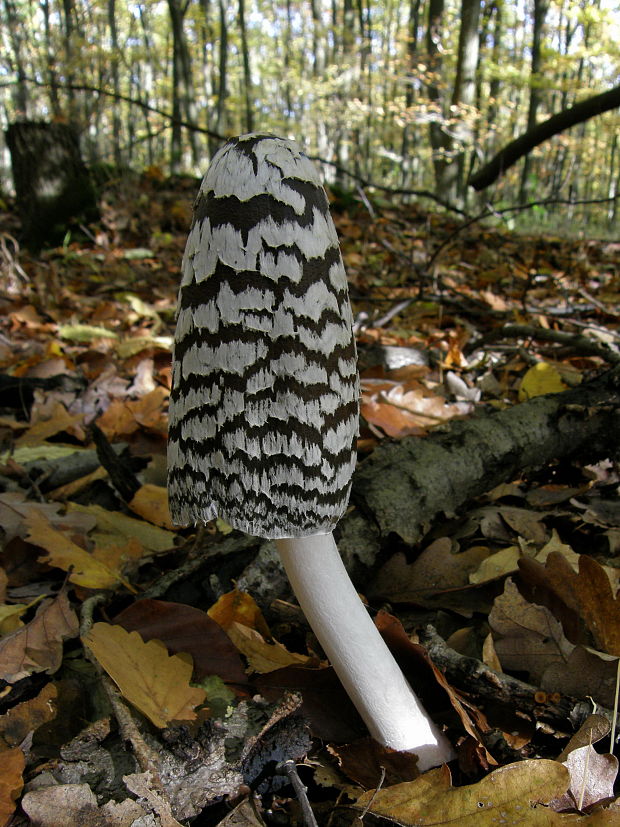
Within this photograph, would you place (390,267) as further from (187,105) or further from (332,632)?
(187,105)

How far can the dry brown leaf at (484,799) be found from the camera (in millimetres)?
1655

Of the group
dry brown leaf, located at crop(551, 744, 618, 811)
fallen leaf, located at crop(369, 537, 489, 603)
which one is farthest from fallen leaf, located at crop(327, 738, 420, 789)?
fallen leaf, located at crop(369, 537, 489, 603)

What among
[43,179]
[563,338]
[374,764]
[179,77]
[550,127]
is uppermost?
[179,77]

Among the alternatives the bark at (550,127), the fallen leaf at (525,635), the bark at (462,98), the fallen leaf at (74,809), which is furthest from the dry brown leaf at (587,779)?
the bark at (462,98)

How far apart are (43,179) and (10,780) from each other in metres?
10.3

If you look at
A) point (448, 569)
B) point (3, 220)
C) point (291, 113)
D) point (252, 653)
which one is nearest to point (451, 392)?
point (448, 569)

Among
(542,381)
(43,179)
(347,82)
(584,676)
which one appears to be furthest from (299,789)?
(347,82)

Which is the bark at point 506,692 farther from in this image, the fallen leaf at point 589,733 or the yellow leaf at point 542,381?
the yellow leaf at point 542,381

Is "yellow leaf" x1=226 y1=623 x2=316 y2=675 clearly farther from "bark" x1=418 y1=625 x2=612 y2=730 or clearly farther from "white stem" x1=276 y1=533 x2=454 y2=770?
"bark" x1=418 y1=625 x2=612 y2=730

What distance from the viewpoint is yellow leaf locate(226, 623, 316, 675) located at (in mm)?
2197

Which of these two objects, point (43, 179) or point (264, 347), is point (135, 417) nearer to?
point (264, 347)

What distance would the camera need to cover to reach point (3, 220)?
11305 mm

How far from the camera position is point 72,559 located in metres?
2.58

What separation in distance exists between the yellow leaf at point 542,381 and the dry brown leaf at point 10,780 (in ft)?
11.1
